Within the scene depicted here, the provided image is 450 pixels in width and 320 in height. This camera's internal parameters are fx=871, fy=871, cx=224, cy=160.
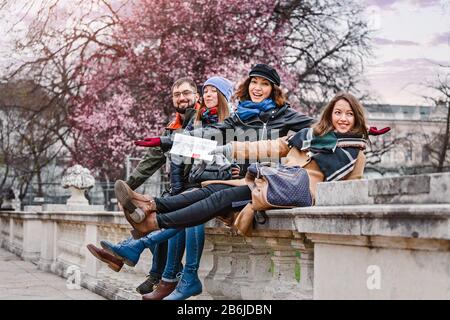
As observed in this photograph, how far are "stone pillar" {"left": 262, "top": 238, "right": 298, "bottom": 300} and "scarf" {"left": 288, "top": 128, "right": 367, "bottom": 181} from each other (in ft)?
1.66

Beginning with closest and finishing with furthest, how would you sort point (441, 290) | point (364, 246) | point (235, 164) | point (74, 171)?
point (441, 290)
point (364, 246)
point (235, 164)
point (74, 171)

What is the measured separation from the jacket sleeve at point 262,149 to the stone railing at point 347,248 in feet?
1.96

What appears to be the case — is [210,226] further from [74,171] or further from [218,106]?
[74,171]

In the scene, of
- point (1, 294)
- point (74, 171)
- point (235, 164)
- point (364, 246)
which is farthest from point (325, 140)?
point (74, 171)

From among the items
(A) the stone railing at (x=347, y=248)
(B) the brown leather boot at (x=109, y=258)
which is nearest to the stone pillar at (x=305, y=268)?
(A) the stone railing at (x=347, y=248)

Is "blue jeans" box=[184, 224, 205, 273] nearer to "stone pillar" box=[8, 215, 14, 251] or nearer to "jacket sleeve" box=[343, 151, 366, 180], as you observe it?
"jacket sleeve" box=[343, 151, 366, 180]

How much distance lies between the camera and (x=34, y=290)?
34.2ft

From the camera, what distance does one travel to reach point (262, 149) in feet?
20.3

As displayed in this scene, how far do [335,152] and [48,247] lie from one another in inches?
406

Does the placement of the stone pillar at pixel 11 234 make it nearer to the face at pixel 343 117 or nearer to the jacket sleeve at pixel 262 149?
the jacket sleeve at pixel 262 149

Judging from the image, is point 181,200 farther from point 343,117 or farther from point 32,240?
point 32,240

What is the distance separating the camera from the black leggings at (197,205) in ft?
19.0

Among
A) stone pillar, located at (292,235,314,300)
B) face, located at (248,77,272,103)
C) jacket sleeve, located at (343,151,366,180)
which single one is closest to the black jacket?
face, located at (248,77,272,103)

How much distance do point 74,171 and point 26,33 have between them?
9906 mm
